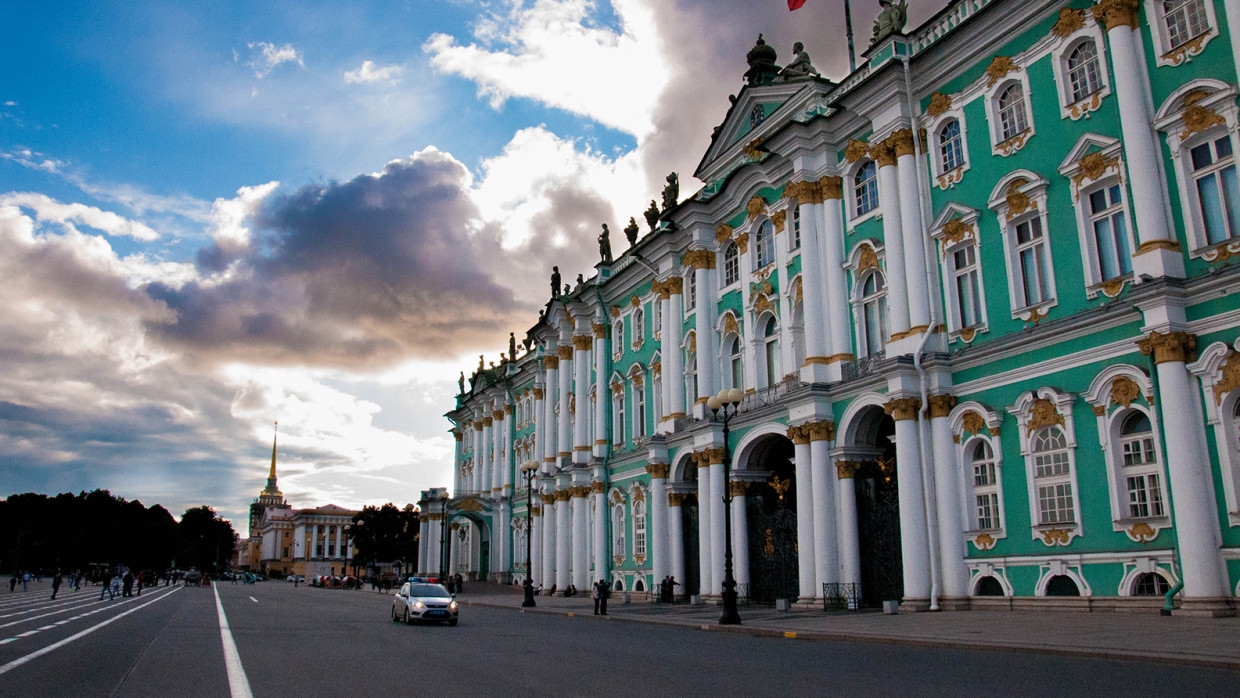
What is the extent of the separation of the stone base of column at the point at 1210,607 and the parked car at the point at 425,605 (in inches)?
706

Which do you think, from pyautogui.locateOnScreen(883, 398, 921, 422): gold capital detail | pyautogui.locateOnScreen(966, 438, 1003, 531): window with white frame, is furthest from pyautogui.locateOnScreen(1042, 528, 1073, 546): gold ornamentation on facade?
pyautogui.locateOnScreen(883, 398, 921, 422): gold capital detail

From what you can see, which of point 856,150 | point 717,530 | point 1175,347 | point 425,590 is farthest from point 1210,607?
point 425,590

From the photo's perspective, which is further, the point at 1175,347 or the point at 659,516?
the point at 659,516

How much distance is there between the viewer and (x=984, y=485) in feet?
78.5

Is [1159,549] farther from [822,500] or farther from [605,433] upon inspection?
[605,433]

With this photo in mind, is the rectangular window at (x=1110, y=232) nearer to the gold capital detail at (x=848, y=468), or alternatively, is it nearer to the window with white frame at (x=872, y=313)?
the window with white frame at (x=872, y=313)

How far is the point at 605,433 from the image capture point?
47031 millimetres

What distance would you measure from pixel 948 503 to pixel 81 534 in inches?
4705

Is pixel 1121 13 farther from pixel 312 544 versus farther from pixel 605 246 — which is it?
pixel 312 544

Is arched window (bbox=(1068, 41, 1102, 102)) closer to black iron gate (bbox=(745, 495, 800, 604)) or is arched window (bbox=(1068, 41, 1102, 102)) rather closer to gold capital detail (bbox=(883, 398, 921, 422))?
gold capital detail (bbox=(883, 398, 921, 422))

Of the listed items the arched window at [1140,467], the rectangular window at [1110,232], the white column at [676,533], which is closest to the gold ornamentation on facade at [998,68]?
the rectangular window at [1110,232]

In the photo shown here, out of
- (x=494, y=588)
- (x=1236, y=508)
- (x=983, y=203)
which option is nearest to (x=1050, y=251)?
(x=983, y=203)

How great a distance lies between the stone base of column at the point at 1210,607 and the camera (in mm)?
17500

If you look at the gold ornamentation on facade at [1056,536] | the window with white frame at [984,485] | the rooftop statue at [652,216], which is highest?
the rooftop statue at [652,216]
